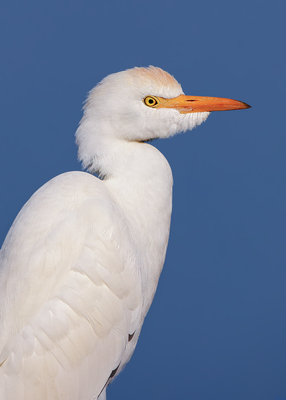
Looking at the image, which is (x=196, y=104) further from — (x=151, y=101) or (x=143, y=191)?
(x=143, y=191)

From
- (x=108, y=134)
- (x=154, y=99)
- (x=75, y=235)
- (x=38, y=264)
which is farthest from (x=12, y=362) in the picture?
(x=154, y=99)

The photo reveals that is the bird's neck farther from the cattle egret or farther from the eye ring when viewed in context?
the eye ring

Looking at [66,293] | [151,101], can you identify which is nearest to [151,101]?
[151,101]

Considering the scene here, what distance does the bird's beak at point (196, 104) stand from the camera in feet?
6.42

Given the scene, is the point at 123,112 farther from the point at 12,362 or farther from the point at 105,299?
the point at 12,362

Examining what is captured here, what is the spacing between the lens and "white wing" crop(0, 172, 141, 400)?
5.22ft

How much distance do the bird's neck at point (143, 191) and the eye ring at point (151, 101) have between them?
159mm

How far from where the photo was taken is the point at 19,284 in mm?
1653

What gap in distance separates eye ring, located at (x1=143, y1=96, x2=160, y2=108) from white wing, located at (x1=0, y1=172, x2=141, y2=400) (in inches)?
14.6

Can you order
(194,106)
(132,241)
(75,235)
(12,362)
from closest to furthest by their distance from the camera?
1. (12,362)
2. (75,235)
3. (132,241)
4. (194,106)

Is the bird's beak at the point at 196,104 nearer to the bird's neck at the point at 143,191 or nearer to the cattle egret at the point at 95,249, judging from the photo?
the cattle egret at the point at 95,249

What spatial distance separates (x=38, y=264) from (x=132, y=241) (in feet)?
1.20

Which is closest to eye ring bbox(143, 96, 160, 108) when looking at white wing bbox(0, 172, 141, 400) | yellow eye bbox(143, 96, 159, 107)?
yellow eye bbox(143, 96, 159, 107)

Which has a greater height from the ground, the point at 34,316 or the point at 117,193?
the point at 117,193
